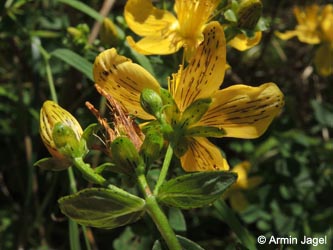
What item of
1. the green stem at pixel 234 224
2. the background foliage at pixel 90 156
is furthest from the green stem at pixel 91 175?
the background foliage at pixel 90 156

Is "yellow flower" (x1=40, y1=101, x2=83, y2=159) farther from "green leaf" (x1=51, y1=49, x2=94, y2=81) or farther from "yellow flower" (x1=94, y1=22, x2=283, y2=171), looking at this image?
"green leaf" (x1=51, y1=49, x2=94, y2=81)

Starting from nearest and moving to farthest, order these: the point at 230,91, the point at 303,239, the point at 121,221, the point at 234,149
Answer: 1. the point at 121,221
2. the point at 230,91
3. the point at 303,239
4. the point at 234,149

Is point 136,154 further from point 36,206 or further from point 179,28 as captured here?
point 36,206

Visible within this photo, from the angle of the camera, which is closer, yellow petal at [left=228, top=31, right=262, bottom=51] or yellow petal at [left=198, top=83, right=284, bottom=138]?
yellow petal at [left=198, top=83, right=284, bottom=138]

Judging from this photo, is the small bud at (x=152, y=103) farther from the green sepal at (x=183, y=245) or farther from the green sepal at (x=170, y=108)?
the green sepal at (x=183, y=245)

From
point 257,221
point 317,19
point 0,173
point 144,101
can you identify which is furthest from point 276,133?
point 144,101

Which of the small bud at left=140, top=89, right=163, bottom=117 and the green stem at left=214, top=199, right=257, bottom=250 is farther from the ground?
the small bud at left=140, top=89, right=163, bottom=117

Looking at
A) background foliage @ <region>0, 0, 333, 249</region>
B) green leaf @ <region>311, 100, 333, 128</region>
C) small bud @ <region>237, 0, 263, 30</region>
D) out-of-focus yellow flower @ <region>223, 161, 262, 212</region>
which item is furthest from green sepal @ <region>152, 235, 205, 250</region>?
green leaf @ <region>311, 100, 333, 128</region>

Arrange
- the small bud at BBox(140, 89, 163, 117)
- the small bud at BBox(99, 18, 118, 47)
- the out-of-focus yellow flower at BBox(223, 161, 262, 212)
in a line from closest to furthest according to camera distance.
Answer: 1. the small bud at BBox(140, 89, 163, 117)
2. the small bud at BBox(99, 18, 118, 47)
3. the out-of-focus yellow flower at BBox(223, 161, 262, 212)
